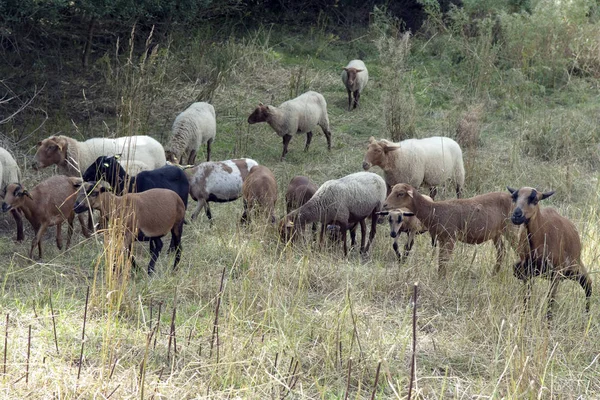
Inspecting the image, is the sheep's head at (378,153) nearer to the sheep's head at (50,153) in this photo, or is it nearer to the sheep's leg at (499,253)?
the sheep's leg at (499,253)

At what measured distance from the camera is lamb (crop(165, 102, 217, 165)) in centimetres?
1211

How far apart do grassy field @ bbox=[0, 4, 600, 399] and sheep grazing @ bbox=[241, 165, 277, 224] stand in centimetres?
43

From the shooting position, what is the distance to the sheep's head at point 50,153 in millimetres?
10062

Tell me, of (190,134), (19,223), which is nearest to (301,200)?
(19,223)

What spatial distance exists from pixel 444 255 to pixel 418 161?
10.6 feet

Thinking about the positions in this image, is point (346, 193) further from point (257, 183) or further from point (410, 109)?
point (410, 109)

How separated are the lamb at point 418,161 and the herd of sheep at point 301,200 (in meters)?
0.01

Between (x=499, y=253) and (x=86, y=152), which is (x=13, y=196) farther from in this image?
(x=499, y=253)

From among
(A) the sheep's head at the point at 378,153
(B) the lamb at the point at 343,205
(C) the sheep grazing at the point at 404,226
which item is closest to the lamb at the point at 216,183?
(B) the lamb at the point at 343,205

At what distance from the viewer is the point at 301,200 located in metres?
9.59

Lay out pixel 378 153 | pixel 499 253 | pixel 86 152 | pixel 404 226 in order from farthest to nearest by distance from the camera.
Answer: pixel 378 153
pixel 86 152
pixel 404 226
pixel 499 253

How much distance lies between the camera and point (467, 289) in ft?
22.3

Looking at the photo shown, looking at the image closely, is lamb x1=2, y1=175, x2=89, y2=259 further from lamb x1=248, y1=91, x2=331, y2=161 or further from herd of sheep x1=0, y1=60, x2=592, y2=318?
lamb x1=248, y1=91, x2=331, y2=161

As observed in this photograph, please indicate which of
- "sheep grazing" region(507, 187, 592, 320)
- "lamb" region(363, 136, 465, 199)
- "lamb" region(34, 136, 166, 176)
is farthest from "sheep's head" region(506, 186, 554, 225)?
"lamb" region(34, 136, 166, 176)
